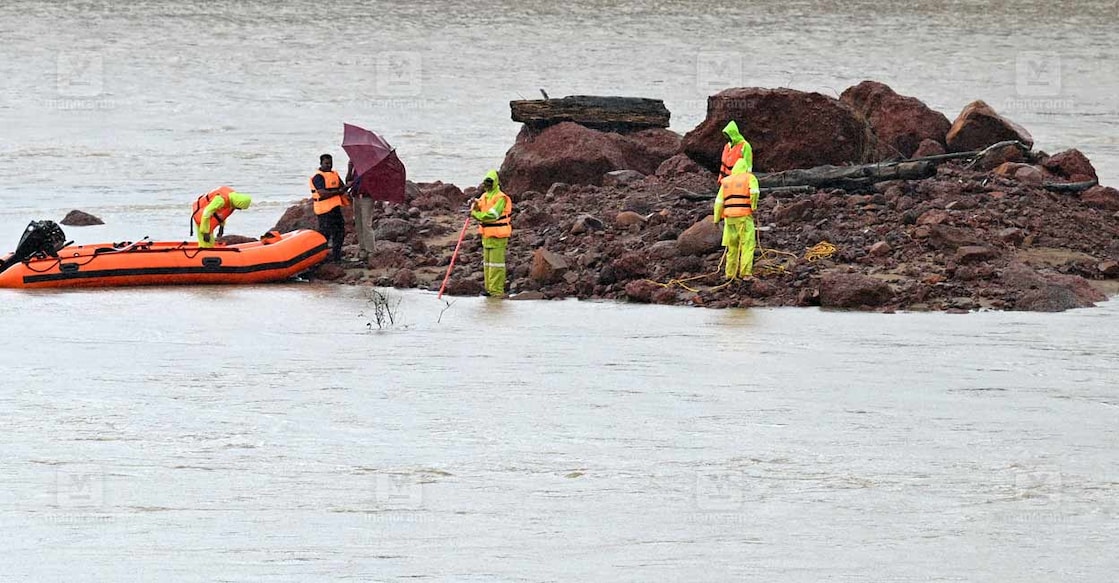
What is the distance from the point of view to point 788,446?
13836mm

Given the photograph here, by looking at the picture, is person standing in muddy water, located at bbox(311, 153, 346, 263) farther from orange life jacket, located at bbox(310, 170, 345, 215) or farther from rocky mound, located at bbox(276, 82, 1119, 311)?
rocky mound, located at bbox(276, 82, 1119, 311)

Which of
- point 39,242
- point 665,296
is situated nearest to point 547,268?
point 665,296

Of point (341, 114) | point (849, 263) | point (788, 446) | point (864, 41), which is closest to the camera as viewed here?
point (788, 446)

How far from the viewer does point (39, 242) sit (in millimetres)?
21594

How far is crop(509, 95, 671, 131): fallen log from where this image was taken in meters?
27.7

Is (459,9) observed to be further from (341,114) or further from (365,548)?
(365,548)

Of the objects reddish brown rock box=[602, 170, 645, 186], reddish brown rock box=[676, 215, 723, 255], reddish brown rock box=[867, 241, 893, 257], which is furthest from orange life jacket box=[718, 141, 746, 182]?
reddish brown rock box=[602, 170, 645, 186]

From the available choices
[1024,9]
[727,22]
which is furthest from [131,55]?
[1024,9]

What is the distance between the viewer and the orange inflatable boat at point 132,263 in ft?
70.4

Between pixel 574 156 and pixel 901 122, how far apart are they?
487cm

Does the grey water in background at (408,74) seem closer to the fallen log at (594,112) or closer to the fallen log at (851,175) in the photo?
the fallen log at (594,112)

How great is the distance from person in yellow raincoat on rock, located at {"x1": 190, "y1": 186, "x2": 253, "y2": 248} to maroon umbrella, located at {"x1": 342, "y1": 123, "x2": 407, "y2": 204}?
1374 mm

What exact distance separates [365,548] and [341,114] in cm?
4421

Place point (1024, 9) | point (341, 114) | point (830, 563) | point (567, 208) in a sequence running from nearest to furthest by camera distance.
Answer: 1. point (830, 563)
2. point (567, 208)
3. point (341, 114)
4. point (1024, 9)
